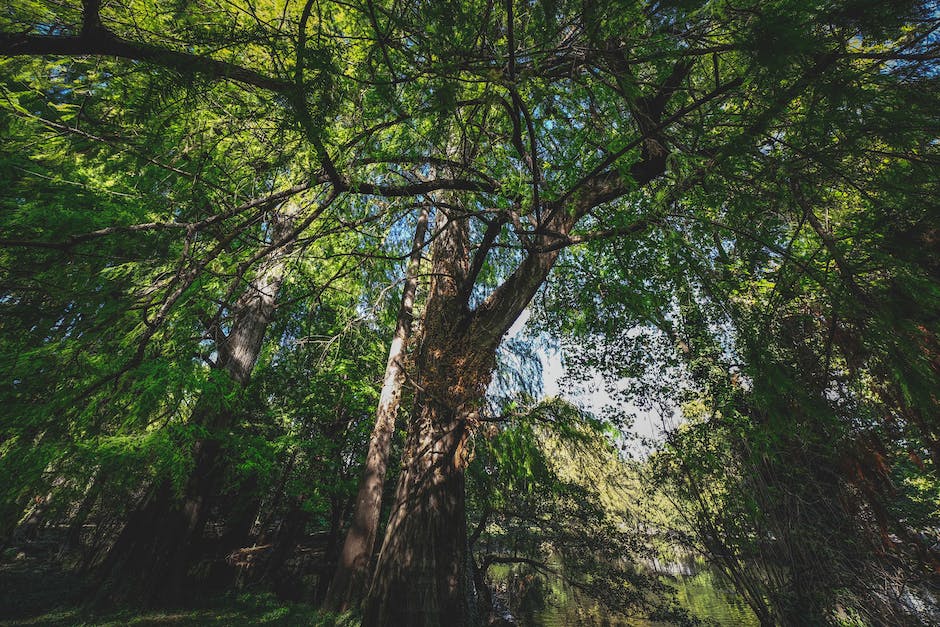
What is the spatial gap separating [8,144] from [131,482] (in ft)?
9.21

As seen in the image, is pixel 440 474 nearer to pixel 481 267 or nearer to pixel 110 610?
pixel 481 267

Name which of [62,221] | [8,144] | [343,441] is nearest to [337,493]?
[343,441]

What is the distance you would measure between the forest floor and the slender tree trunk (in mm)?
439

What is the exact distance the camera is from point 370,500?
19.6 feet

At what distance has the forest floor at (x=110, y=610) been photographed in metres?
4.94

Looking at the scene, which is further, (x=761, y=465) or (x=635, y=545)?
(x=635, y=545)

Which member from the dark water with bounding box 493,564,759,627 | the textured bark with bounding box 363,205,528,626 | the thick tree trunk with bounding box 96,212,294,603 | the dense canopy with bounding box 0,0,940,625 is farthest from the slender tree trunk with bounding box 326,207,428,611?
the dark water with bounding box 493,564,759,627

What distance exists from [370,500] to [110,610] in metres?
3.77

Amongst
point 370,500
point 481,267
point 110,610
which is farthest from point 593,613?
point 481,267

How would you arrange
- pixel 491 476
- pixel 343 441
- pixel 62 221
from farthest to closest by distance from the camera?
pixel 343 441, pixel 491 476, pixel 62 221

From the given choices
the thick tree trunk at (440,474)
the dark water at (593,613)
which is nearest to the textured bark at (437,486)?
the thick tree trunk at (440,474)

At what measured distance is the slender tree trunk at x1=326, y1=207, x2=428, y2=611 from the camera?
554 cm

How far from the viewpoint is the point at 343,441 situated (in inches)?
341

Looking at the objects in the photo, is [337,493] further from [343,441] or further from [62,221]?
[62,221]
